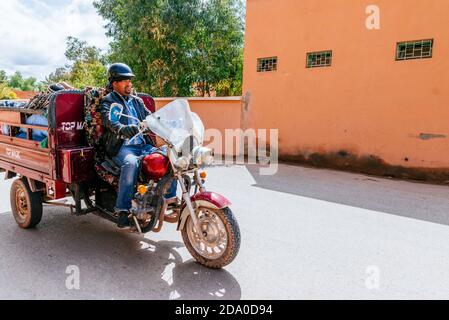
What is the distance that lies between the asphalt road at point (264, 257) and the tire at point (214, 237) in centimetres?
10

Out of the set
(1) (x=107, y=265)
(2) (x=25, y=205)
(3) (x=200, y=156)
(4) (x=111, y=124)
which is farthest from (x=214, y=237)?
(2) (x=25, y=205)

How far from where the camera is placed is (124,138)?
3.57 m

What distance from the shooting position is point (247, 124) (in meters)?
10.8

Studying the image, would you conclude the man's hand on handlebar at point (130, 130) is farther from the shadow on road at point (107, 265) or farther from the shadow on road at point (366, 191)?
the shadow on road at point (366, 191)

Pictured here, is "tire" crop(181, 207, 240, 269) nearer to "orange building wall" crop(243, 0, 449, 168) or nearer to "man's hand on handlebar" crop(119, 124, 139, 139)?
"man's hand on handlebar" crop(119, 124, 139, 139)

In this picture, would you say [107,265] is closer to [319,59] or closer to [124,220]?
[124,220]

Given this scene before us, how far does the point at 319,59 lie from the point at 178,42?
6.64m

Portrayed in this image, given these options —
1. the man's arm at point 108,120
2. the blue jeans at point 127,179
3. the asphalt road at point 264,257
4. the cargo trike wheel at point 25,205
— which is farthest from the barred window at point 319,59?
the cargo trike wheel at point 25,205

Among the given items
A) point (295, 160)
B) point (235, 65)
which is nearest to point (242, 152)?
point (295, 160)

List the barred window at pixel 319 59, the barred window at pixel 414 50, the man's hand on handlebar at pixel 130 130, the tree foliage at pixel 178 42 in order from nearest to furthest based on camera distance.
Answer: the man's hand on handlebar at pixel 130 130
the barred window at pixel 414 50
the barred window at pixel 319 59
the tree foliage at pixel 178 42

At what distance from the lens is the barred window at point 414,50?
746cm

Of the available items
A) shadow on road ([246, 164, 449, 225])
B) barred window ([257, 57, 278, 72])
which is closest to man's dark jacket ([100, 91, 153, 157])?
shadow on road ([246, 164, 449, 225])

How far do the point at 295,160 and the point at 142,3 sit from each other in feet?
27.3

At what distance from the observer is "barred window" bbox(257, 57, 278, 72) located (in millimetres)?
10023
